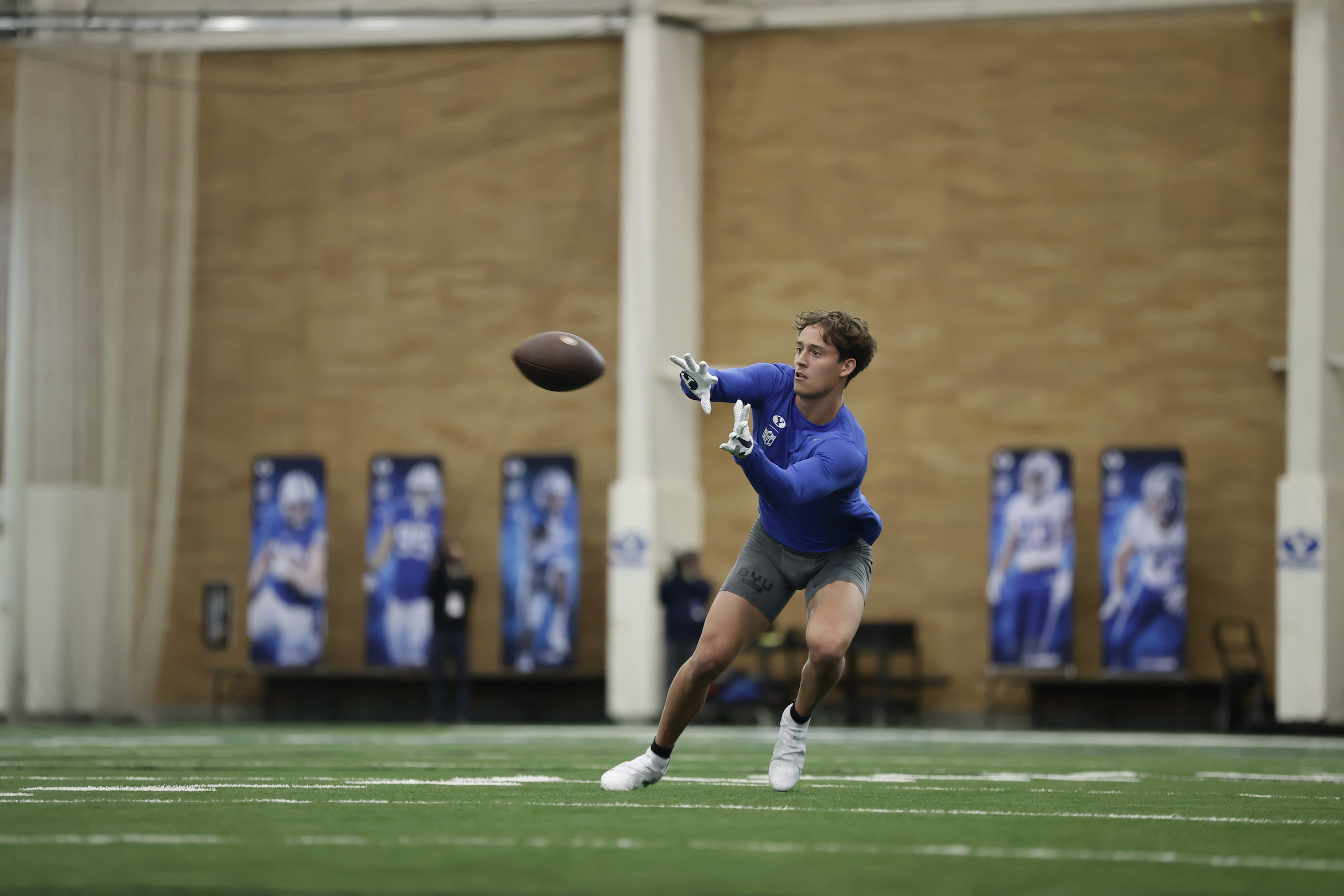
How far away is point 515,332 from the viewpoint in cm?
1984

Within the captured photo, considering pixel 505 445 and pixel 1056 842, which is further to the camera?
pixel 505 445

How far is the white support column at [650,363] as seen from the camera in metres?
18.4

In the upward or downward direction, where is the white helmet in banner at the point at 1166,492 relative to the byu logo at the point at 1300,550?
upward

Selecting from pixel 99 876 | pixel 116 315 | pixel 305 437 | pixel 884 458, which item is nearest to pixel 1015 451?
pixel 884 458

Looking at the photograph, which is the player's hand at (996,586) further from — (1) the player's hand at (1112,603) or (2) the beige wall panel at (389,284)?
(2) the beige wall panel at (389,284)

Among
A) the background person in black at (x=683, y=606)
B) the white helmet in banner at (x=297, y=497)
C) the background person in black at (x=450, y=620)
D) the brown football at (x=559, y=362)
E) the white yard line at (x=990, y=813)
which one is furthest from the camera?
the white helmet in banner at (x=297, y=497)

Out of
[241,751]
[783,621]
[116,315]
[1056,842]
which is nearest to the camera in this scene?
[1056,842]

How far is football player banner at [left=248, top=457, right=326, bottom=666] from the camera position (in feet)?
62.3

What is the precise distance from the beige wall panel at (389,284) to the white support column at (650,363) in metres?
0.91

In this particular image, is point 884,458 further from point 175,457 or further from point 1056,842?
point 1056,842

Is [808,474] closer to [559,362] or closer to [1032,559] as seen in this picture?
[559,362]

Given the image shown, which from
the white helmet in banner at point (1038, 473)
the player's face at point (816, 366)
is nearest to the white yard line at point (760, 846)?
the player's face at point (816, 366)

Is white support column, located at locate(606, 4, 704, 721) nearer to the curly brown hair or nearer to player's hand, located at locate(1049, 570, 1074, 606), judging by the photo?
player's hand, located at locate(1049, 570, 1074, 606)

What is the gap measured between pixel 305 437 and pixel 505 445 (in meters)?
2.48
